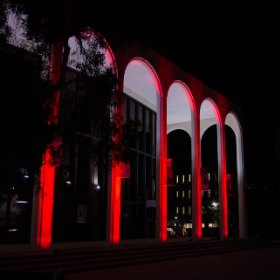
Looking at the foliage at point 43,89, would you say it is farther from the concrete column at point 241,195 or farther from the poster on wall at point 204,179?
the concrete column at point 241,195

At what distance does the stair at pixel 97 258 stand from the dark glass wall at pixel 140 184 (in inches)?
198

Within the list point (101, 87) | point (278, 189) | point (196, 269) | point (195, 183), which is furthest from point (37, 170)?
point (278, 189)

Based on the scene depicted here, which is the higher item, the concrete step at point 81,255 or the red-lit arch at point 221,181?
the red-lit arch at point 221,181

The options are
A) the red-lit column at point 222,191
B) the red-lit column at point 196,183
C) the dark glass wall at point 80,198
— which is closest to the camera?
the dark glass wall at point 80,198

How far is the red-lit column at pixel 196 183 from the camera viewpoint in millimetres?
18541

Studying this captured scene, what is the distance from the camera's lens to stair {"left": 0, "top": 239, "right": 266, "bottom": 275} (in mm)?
8550

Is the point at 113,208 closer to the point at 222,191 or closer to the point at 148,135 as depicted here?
the point at 222,191

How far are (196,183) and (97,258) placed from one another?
31.1ft

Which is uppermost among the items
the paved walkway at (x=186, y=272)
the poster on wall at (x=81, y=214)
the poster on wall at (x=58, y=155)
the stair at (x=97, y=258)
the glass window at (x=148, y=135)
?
the glass window at (x=148, y=135)

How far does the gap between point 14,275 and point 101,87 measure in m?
5.26

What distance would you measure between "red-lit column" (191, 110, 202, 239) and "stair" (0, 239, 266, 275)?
8.77 ft

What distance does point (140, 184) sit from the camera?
21391 mm

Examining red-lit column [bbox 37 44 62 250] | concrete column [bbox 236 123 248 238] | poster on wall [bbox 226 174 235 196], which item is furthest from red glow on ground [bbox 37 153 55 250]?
concrete column [bbox 236 123 248 238]

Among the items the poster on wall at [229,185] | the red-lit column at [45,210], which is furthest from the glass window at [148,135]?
the red-lit column at [45,210]
